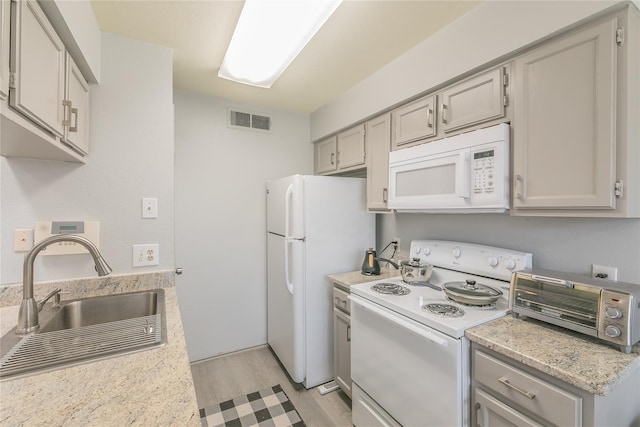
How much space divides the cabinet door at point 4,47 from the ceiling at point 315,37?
31.5 inches

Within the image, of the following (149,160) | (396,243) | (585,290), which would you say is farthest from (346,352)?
(149,160)

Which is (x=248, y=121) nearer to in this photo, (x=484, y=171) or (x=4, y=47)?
(x=4, y=47)

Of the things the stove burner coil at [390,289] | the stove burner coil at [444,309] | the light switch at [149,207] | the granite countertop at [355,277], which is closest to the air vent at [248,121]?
the light switch at [149,207]

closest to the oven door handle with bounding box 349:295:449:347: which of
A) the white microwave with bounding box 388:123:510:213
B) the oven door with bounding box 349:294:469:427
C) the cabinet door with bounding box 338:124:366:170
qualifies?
the oven door with bounding box 349:294:469:427

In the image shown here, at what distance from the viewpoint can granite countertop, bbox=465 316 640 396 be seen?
0.85 meters

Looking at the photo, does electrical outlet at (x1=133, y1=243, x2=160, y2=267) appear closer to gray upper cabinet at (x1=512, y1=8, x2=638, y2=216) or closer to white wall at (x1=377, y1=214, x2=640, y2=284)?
white wall at (x1=377, y1=214, x2=640, y2=284)

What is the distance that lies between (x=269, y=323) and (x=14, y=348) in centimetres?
197

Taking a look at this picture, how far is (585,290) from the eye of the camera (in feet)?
3.47

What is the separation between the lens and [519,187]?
133 cm

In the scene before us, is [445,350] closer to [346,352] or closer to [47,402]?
[346,352]

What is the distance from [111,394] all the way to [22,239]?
1.23m

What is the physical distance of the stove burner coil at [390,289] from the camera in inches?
65.2

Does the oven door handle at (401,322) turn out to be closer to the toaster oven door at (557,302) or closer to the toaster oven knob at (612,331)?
the toaster oven door at (557,302)

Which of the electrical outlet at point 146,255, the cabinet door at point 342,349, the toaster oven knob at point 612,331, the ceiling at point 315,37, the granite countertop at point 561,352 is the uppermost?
the ceiling at point 315,37
